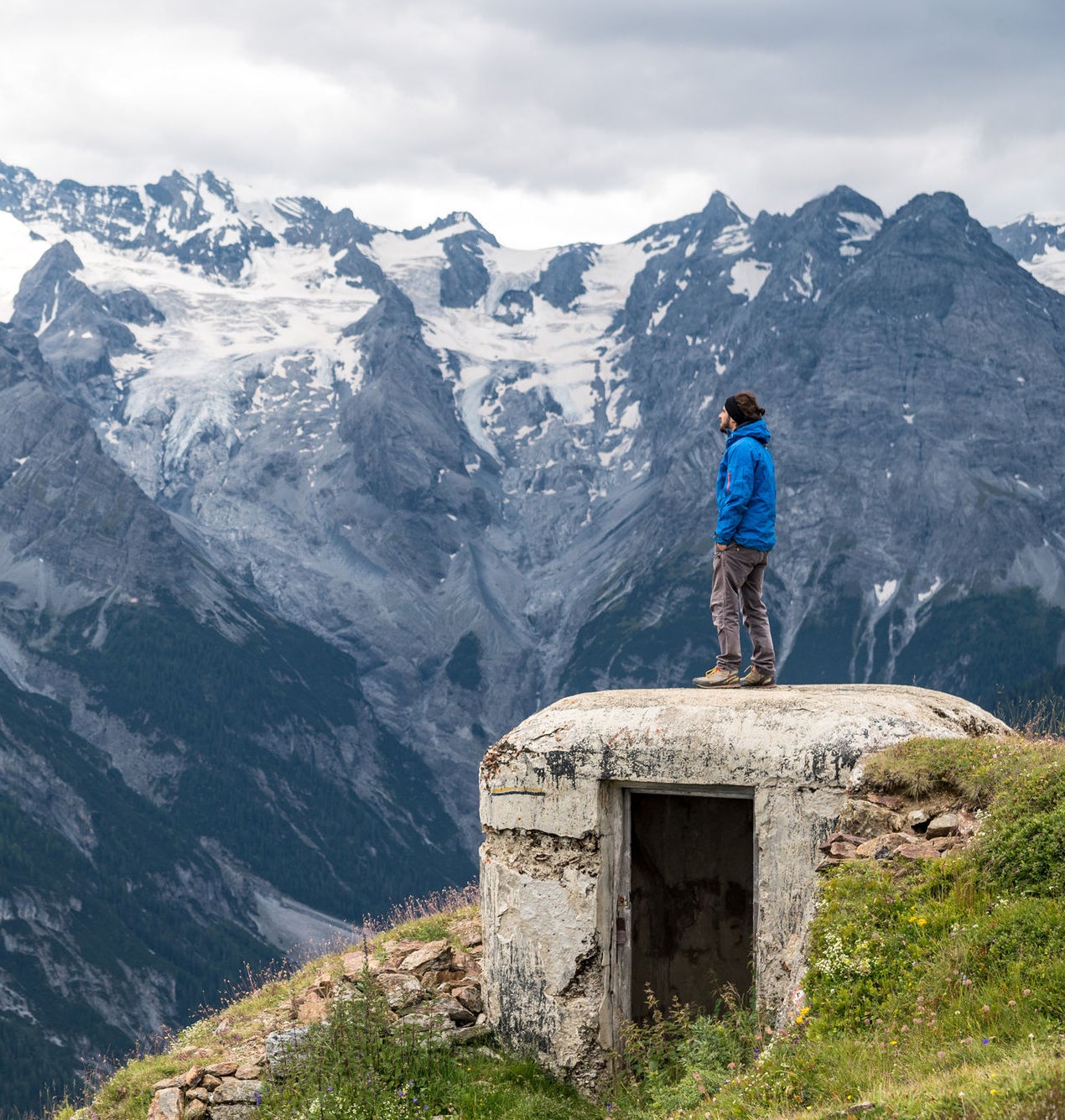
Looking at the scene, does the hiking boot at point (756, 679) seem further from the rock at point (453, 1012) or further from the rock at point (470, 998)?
the rock at point (453, 1012)

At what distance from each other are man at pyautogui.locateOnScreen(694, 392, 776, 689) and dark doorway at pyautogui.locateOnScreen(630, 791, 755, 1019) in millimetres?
1615

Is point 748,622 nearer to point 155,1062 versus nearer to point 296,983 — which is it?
point 296,983

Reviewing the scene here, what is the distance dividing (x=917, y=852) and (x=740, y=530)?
5261 mm

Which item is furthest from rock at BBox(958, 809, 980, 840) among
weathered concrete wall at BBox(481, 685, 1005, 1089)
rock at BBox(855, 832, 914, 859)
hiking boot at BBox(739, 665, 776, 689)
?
hiking boot at BBox(739, 665, 776, 689)

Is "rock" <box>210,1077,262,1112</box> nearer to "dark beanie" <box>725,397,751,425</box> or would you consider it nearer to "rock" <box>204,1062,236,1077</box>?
"rock" <box>204,1062,236,1077</box>

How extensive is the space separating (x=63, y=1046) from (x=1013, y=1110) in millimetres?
206125

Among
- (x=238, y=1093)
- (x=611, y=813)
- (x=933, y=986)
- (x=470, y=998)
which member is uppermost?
(x=611, y=813)

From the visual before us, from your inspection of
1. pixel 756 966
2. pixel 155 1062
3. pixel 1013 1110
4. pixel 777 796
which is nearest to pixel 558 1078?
pixel 756 966

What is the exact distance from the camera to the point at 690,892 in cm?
1583

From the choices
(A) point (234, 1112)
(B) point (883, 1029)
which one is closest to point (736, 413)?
(B) point (883, 1029)

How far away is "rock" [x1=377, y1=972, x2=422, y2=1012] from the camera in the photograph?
14.3 meters

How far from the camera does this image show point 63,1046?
18888cm

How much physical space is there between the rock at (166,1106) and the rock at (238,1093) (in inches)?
14.7

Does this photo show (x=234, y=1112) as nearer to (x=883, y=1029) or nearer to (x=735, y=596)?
(x=883, y=1029)
